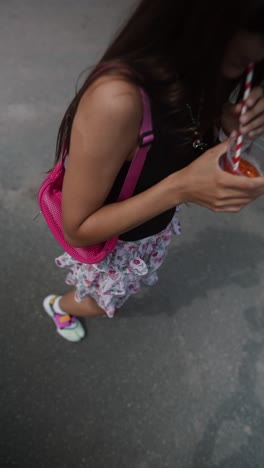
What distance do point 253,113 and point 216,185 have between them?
18 centimetres

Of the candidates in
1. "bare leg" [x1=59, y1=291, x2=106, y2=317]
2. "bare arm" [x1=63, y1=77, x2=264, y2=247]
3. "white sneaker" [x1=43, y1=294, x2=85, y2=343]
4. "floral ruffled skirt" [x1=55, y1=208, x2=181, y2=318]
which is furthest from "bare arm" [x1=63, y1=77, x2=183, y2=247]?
"white sneaker" [x1=43, y1=294, x2=85, y2=343]

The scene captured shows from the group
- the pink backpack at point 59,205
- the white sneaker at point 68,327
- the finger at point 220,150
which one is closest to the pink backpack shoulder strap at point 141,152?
the pink backpack at point 59,205

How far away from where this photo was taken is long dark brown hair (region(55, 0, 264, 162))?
1.71 ft

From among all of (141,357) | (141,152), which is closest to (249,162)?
(141,152)

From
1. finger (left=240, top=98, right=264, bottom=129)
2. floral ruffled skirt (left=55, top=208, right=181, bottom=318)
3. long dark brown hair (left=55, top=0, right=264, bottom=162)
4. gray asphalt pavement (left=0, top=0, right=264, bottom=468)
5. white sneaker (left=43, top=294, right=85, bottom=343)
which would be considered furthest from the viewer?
white sneaker (left=43, top=294, right=85, bottom=343)

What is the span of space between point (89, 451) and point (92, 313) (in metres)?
0.43

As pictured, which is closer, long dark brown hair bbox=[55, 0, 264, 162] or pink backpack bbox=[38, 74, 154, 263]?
long dark brown hair bbox=[55, 0, 264, 162]

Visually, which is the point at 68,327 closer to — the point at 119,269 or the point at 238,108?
the point at 119,269

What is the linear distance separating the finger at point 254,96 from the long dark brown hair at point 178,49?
0.04 m

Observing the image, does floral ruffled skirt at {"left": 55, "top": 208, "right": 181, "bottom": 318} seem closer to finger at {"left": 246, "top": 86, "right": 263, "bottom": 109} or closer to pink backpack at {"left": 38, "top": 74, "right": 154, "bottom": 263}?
pink backpack at {"left": 38, "top": 74, "right": 154, "bottom": 263}

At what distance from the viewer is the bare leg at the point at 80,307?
1236mm

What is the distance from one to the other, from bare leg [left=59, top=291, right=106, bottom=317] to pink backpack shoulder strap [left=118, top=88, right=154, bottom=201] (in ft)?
1.90

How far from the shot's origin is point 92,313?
1.27 metres

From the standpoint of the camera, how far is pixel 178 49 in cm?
57
